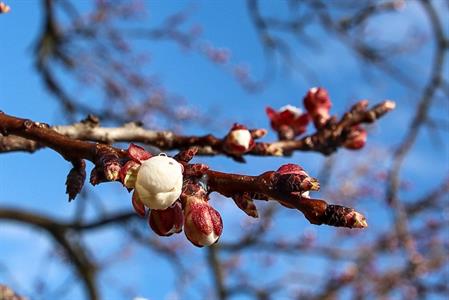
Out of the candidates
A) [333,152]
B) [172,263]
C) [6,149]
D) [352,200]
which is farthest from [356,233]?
[6,149]

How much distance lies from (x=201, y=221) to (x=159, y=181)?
127 millimetres

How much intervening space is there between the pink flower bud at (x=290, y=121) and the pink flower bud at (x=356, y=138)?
4.7 inches

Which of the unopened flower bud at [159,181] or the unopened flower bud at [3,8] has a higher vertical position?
the unopened flower bud at [3,8]

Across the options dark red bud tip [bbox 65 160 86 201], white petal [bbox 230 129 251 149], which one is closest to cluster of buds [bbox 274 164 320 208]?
dark red bud tip [bbox 65 160 86 201]

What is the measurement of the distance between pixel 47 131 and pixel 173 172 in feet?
0.68

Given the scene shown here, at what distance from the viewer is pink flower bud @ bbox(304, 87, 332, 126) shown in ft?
5.41

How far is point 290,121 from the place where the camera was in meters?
1.65

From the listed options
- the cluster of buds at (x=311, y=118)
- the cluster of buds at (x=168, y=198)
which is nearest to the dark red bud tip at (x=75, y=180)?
the cluster of buds at (x=168, y=198)

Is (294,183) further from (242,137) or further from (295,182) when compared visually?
(242,137)

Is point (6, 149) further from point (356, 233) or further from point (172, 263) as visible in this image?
point (356, 233)

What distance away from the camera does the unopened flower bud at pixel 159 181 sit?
0.77m

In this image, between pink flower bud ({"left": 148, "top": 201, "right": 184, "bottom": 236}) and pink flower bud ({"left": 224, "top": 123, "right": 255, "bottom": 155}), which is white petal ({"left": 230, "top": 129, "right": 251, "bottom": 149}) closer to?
pink flower bud ({"left": 224, "top": 123, "right": 255, "bottom": 155})

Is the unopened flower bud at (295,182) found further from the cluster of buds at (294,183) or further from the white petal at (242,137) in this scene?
the white petal at (242,137)

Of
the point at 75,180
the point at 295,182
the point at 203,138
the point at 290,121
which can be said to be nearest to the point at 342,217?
the point at 295,182
